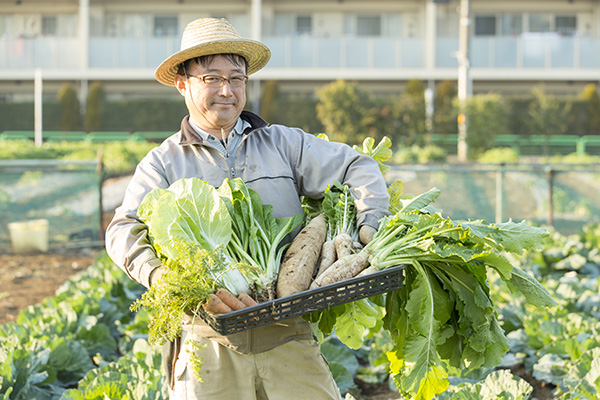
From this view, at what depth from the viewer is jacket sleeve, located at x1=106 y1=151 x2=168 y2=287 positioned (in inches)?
114

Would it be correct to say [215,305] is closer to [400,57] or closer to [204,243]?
[204,243]

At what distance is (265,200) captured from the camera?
3.30 m

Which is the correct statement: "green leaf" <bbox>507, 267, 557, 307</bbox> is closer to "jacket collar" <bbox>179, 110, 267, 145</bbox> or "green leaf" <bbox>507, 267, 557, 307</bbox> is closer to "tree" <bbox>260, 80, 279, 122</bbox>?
"jacket collar" <bbox>179, 110, 267, 145</bbox>

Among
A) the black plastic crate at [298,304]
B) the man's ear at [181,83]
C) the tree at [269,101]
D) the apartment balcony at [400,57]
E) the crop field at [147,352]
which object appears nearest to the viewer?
the black plastic crate at [298,304]

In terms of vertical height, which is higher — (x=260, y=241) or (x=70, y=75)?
(x=70, y=75)

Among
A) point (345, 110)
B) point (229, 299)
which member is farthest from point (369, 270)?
point (345, 110)

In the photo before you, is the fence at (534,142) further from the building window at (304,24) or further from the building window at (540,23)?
the building window at (304,24)

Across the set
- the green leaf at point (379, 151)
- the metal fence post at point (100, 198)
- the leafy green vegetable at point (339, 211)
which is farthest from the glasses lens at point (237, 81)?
the metal fence post at point (100, 198)

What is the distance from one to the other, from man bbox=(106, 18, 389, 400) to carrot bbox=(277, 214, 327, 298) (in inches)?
6.9

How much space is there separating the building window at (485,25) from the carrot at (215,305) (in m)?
31.0

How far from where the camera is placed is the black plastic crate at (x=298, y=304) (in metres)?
2.68

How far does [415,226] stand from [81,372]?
322 cm

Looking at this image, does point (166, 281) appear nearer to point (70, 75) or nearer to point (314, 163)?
point (314, 163)

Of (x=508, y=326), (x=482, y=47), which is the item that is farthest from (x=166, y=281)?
(x=482, y=47)
